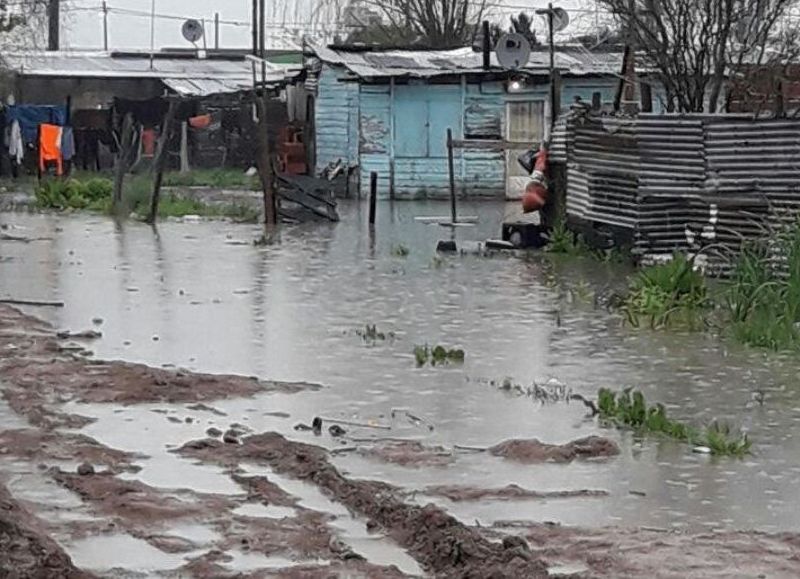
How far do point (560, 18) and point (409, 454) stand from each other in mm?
24456

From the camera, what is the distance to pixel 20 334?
557 inches

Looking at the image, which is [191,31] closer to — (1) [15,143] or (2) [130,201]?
(1) [15,143]

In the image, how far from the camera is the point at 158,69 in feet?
165

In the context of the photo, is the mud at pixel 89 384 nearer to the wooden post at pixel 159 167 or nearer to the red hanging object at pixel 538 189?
the red hanging object at pixel 538 189

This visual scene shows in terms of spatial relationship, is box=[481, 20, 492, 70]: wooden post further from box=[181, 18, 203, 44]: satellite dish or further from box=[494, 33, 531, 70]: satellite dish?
box=[181, 18, 203, 44]: satellite dish

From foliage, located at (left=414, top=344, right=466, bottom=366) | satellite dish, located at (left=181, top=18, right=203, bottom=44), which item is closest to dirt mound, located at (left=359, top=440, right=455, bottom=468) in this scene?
foliage, located at (left=414, top=344, right=466, bottom=366)

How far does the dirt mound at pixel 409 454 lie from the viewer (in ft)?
30.9

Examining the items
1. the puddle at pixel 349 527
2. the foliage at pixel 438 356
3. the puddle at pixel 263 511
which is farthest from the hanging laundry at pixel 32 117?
the puddle at pixel 263 511

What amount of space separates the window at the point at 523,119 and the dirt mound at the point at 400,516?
1013 inches

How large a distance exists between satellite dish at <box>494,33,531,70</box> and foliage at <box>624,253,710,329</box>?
1445cm

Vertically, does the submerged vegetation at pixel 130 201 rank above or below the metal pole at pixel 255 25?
below

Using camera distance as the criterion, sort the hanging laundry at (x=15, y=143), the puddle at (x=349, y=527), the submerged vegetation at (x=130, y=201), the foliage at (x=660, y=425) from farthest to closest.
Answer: the hanging laundry at (x=15, y=143) → the submerged vegetation at (x=130, y=201) → the foliage at (x=660, y=425) → the puddle at (x=349, y=527)

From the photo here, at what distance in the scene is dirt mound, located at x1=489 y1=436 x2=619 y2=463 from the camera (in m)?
9.55

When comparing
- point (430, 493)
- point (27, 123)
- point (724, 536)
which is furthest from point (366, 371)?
point (27, 123)
